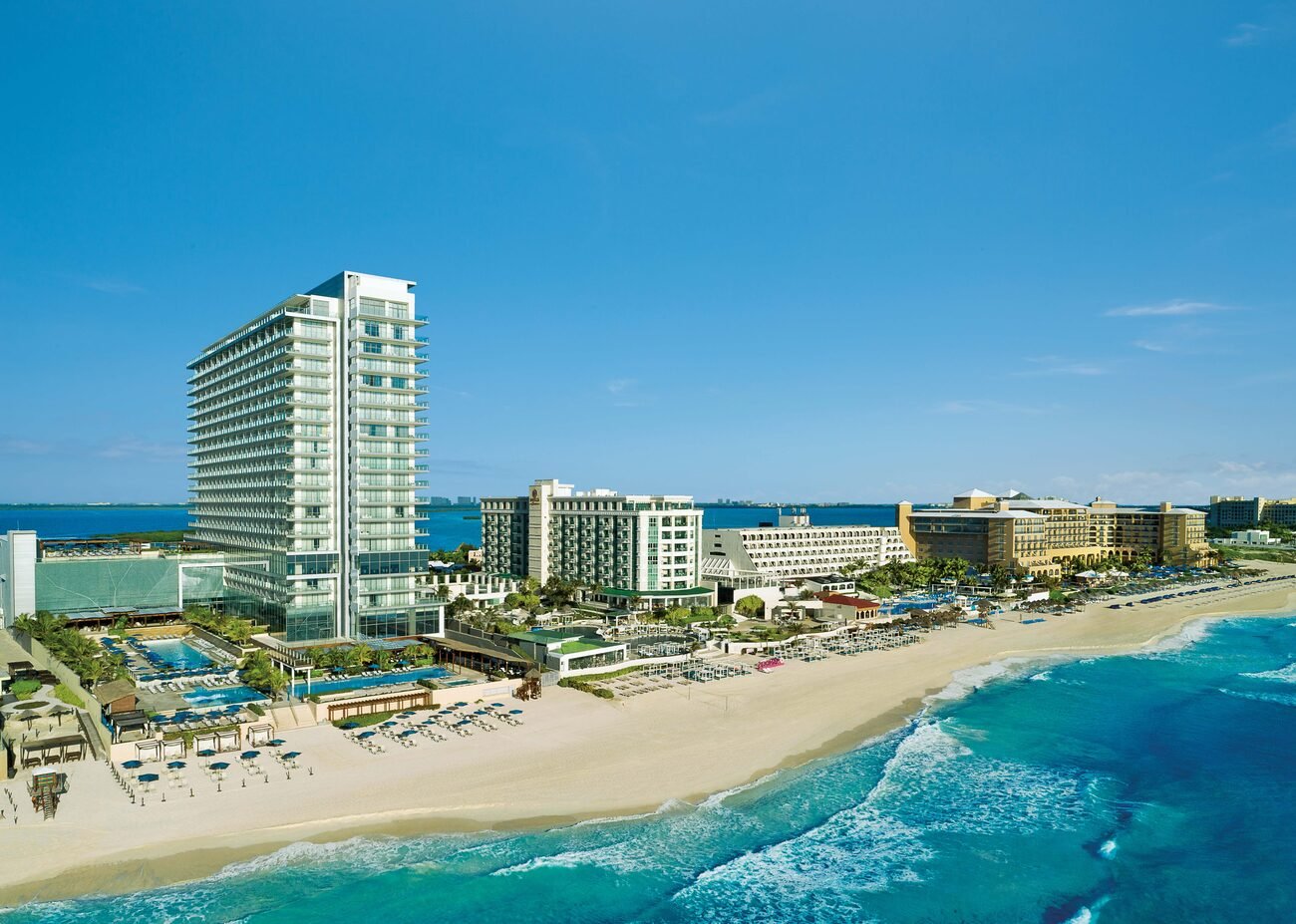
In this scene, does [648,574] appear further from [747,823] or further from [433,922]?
[433,922]

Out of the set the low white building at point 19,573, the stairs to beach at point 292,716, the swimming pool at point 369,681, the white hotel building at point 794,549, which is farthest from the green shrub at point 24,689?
the white hotel building at point 794,549

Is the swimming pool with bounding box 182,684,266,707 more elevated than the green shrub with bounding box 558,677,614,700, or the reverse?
the swimming pool with bounding box 182,684,266,707

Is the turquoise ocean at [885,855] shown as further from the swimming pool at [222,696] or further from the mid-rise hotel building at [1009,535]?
the mid-rise hotel building at [1009,535]

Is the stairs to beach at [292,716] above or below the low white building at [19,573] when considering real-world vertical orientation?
below

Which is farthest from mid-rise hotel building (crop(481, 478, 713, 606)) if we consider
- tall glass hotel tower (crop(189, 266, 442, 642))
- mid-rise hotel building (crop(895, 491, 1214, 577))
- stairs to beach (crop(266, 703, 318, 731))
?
mid-rise hotel building (crop(895, 491, 1214, 577))

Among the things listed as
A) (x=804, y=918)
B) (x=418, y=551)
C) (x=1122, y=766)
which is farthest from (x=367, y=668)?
(x=1122, y=766)

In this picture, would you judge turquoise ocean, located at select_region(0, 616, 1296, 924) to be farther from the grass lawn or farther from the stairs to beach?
the stairs to beach

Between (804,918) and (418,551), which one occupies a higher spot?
(418,551)
